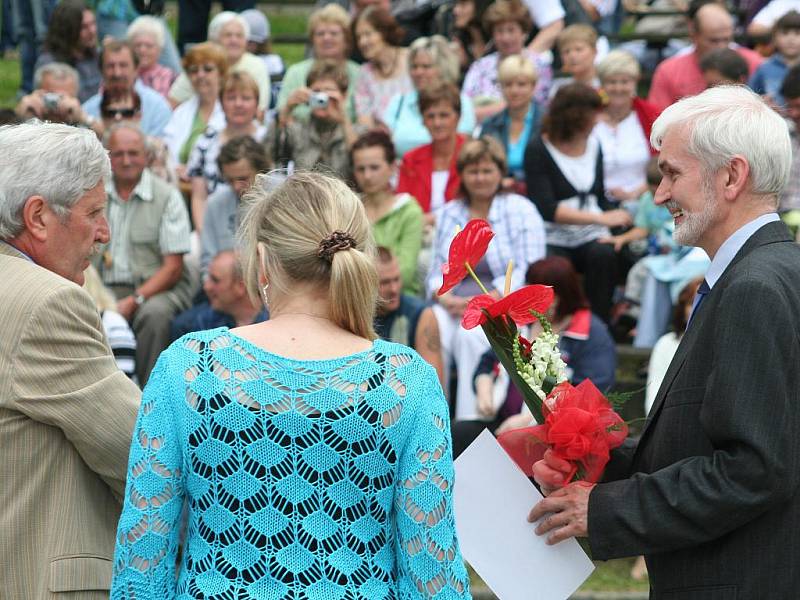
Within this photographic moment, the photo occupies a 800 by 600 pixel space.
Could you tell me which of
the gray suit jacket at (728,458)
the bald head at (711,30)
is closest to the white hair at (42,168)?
the gray suit jacket at (728,458)

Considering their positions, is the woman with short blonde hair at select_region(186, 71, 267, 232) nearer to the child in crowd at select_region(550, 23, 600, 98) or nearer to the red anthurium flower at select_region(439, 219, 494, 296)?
the child in crowd at select_region(550, 23, 600, 98)

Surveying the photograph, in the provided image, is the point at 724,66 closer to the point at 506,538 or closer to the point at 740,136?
the point at 740,136

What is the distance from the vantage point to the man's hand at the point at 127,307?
795cm

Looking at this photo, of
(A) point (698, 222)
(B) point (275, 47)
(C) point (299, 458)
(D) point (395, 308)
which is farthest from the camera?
(B) point (275, 47)

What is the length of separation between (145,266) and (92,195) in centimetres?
516

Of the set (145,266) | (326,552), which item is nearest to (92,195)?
(326,552)

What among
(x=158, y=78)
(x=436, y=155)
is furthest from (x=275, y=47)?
(x=436, y=155)

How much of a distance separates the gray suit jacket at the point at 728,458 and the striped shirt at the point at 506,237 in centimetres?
465

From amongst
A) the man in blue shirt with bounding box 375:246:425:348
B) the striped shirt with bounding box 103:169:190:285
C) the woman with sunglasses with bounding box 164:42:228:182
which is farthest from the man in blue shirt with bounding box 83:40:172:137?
the man in blue shirt with bounding box 375:246:425:348

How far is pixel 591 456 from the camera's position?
3.29m

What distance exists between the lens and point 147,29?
37.8 ft

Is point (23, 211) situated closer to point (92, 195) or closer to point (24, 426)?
point (92, 195)

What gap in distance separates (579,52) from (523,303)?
22.7 feet

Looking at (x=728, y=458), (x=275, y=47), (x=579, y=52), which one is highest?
(x=728, y=458)
